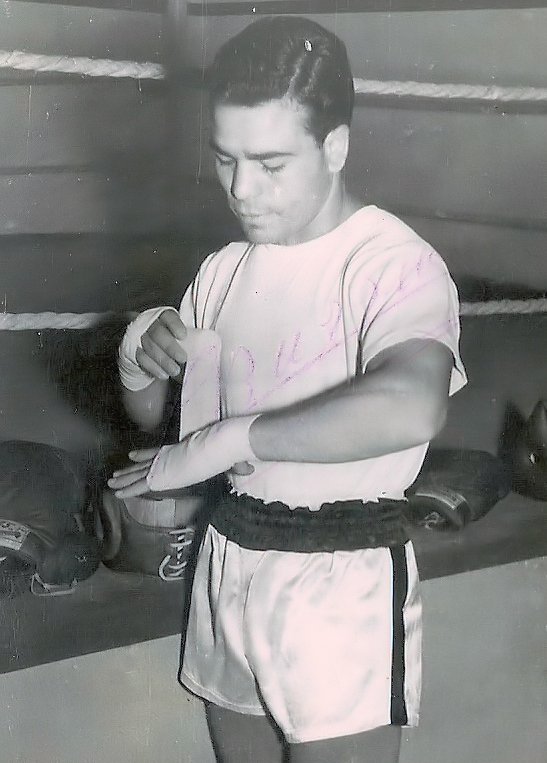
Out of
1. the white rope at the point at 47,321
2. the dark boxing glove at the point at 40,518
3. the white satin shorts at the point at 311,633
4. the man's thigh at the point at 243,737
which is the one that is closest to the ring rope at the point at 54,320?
the white rope at the point at 47,321

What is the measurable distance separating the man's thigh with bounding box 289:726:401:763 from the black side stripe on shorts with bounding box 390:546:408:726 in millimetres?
23

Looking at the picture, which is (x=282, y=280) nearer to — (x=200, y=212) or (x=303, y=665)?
(x=200, y=212)

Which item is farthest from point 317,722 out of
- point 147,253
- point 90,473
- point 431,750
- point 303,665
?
point 147,253

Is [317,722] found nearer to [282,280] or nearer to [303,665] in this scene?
[303,665]

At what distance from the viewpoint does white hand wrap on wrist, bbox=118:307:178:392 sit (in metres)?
0.73

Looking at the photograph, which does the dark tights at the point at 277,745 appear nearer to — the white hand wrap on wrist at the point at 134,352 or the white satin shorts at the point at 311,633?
the white satin shorts at the point at 311,633

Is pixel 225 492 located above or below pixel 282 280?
below

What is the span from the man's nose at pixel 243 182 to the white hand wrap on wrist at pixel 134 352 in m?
0.11

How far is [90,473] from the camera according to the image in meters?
0.76

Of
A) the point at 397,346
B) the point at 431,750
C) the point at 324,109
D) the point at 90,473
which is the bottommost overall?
the point at 431,750

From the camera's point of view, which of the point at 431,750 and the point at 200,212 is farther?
the point at 431,750

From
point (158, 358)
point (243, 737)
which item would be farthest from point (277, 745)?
point (158, 358)

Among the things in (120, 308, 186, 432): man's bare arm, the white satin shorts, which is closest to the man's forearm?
(120, 308, 186, 432): man's bare arm

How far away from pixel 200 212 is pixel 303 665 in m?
0.40
